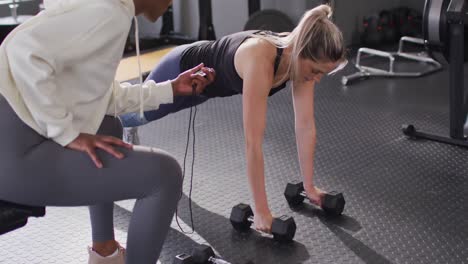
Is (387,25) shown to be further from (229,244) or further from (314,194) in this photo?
(229,244)

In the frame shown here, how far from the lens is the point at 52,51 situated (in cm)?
122

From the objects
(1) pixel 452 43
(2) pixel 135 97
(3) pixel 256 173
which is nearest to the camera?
(2) pixel 135 97

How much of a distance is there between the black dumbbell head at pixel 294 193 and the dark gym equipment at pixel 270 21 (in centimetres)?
241

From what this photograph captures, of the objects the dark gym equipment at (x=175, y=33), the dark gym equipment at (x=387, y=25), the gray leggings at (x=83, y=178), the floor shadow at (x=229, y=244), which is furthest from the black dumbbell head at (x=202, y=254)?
the dark gym equipment at (x=387, y=25)

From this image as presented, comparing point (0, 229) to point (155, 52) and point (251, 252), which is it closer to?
point (251, 252)

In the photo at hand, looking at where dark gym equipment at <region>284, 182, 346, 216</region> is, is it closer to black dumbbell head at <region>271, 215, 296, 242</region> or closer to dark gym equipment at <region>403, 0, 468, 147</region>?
black dumbbell head at <region>271, 215, 296, 242</region>

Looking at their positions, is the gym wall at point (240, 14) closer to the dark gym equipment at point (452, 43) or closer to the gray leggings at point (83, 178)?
the dark gym equipment at point (452, 43)

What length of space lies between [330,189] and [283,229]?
542mm

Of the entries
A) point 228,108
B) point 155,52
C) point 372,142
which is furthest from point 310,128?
point 155,52

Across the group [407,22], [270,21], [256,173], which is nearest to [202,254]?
[256,173]

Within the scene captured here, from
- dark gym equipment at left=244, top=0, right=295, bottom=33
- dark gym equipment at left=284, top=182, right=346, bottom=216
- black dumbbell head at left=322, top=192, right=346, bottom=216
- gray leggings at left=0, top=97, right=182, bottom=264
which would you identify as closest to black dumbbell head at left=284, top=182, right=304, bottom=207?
dark gym equipment at left=284, top=182, right=346, bottom=216

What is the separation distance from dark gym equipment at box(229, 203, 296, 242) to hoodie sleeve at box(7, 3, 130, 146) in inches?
37.1

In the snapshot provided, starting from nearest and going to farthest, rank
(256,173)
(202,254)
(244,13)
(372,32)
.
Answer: (202,254) < (256,173) < (244,13) < (372,32)

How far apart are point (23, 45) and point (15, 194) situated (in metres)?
0.31
